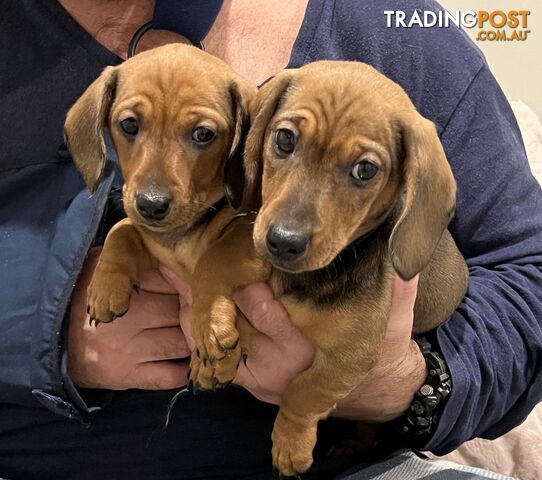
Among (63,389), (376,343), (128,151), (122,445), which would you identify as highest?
(128,151)

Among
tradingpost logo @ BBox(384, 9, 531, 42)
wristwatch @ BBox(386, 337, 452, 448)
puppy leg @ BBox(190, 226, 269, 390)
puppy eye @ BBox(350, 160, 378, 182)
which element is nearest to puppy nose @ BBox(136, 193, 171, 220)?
puppy leg @ BBox(190, 226, 269, 390)

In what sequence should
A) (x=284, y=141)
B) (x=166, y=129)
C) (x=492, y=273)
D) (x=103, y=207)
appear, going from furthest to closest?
(x=492, y=273), (x=103, y=207), (x=166, y=129), (x=284, y=141)

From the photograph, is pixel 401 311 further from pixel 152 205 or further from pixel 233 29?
pixel 233 29

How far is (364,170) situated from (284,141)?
0.16m

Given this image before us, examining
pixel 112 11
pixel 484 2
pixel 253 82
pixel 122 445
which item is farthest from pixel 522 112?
pixel 122 445

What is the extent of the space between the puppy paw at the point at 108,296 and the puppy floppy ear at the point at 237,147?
0.28 meters

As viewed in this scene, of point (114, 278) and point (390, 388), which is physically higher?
point (114, 278)

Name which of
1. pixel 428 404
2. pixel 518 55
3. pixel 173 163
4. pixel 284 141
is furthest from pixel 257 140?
Result: pixel 518 55

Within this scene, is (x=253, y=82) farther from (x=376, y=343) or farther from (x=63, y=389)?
(x=63, y=389)

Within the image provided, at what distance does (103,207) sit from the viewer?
1576 mm

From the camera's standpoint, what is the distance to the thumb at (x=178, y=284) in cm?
157

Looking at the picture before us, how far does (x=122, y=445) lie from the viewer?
174 centimetres

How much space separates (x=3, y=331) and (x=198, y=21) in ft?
2.69

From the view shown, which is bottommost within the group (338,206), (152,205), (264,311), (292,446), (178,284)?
(292,446)
